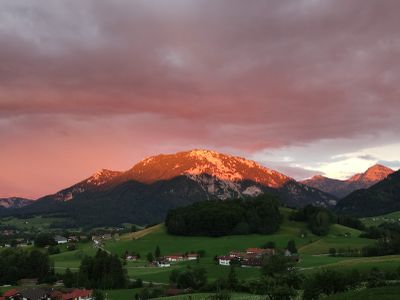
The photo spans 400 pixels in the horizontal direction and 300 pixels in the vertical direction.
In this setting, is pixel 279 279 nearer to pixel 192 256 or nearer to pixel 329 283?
pixel 329 283

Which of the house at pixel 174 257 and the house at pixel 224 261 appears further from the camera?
the house at pixel 174 257

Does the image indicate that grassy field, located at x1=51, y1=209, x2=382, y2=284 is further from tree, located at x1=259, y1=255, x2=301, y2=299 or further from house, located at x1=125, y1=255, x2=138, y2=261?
tree, located at x1=259, y1=255, x2=301, y2=299

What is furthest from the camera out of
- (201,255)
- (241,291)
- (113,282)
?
(201,255)

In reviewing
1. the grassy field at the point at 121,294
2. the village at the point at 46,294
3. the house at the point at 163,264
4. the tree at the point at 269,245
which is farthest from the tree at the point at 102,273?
the tree at the point at 269,245

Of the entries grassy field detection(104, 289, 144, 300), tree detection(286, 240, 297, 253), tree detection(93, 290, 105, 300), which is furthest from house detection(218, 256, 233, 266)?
tree detection(93, 290, 105, 300)

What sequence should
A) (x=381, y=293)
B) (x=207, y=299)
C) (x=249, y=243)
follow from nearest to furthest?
(x=381, y=293)
(x=207, y=299)
(x=249, y=243)

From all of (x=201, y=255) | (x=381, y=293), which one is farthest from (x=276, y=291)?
(x=201, y=255)

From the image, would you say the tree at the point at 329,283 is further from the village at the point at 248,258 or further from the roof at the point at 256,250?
the roof at the point at 256,250

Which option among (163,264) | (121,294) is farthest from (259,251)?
(121,294)

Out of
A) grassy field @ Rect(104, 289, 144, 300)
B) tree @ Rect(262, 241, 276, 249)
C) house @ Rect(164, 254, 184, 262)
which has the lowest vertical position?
grassy field @ Rect(104, 289, 144, 300)

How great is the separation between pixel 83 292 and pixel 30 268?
4679 cm

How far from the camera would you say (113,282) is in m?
128

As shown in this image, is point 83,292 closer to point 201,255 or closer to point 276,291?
point 276,291

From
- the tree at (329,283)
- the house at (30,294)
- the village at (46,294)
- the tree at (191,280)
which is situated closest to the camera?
the tree at (329,283)
